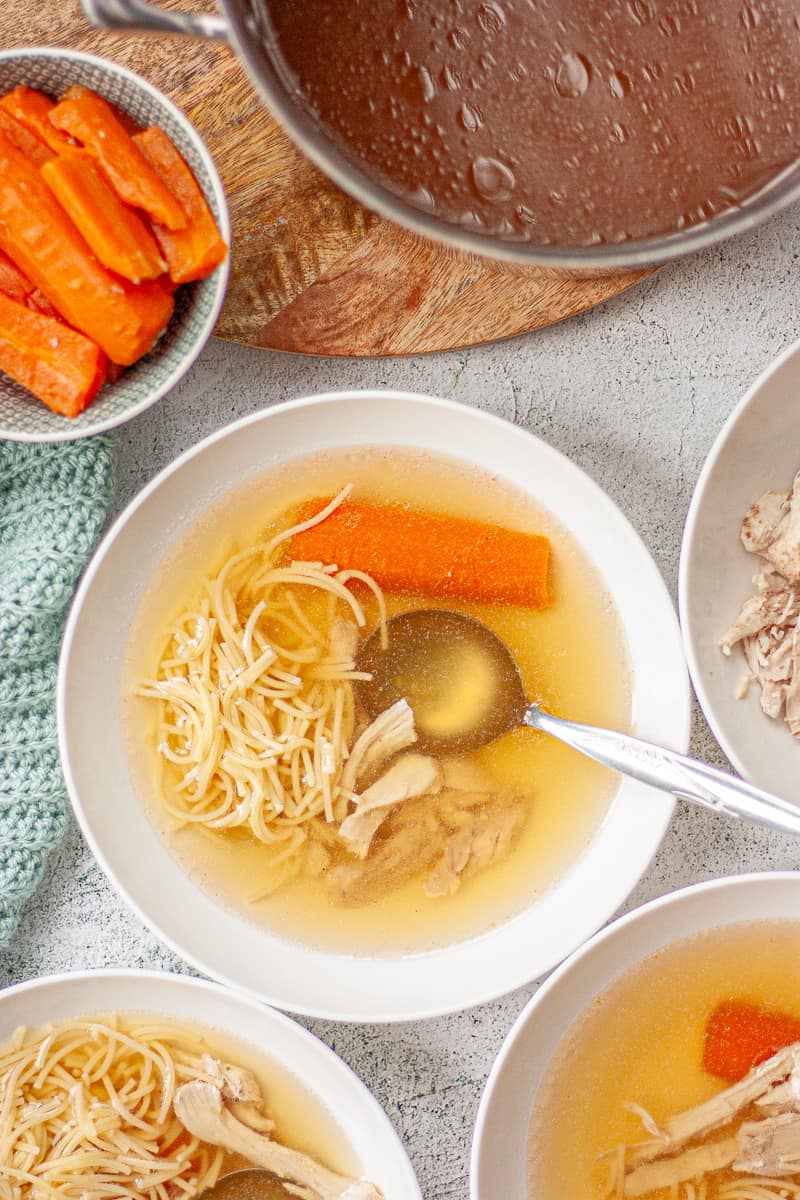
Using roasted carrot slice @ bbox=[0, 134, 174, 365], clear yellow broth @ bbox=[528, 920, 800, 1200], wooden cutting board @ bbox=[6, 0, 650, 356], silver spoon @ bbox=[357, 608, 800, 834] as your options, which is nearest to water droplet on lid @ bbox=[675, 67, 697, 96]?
wooden cutting board @ bbox=[6, 0, 650, 356]

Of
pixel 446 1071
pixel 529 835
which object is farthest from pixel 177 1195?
pixel 529 835

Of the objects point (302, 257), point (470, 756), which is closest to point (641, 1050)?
point (470, 756)

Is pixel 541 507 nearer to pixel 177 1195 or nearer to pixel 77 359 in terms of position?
pixel 77 359

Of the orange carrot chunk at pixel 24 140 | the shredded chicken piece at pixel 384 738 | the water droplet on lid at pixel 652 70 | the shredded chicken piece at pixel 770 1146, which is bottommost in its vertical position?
the shredded chicken piece at pixel 770 1146

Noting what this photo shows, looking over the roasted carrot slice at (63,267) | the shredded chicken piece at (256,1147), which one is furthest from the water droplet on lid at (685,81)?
the shredded chicken piece at (256,1147)

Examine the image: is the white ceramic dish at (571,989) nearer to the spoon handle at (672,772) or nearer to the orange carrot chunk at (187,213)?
the spoon handle at (672,772)

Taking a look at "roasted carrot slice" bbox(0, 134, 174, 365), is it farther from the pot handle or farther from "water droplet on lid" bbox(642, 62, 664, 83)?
"water droplet on lid" bbox(642, 62, 664, 83)

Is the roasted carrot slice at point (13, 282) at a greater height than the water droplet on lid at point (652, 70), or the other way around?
the roasted carrot slice at point (13, 282)

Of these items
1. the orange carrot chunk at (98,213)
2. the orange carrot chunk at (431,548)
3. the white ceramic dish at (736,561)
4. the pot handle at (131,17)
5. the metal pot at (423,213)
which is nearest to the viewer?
the metal pot at (423,213)
